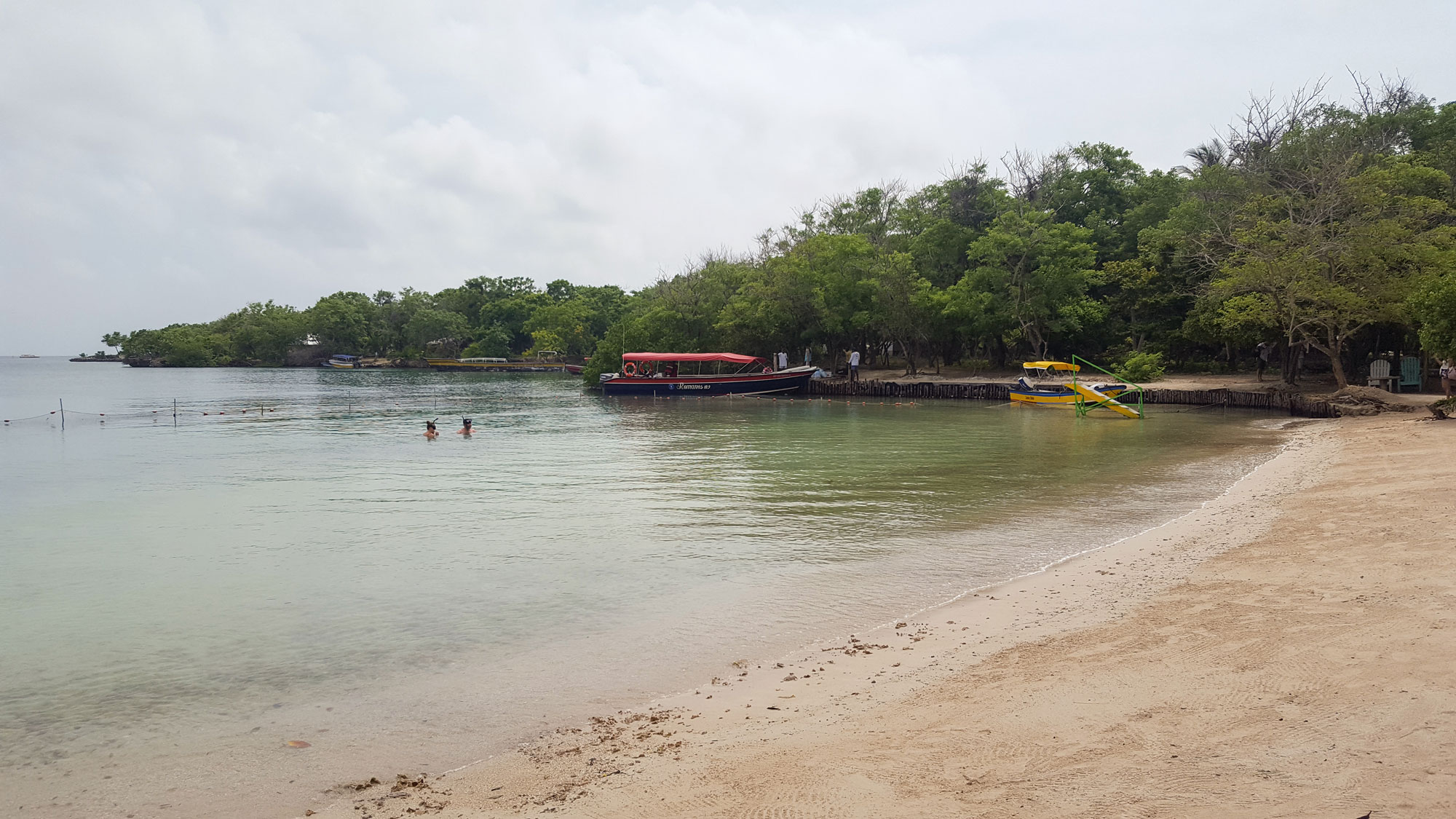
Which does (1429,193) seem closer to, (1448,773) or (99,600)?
(1448,773)

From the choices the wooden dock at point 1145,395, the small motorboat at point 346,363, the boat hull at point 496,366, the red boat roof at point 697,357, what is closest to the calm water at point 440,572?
the wooden dock at point 1145,395

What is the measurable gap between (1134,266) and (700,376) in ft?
87.4

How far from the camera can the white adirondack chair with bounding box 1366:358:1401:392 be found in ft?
116

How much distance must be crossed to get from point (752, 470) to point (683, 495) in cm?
416

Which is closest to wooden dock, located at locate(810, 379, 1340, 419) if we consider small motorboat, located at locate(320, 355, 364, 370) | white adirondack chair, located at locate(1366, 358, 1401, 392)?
white adirondack chair, located at locate(1366, 358, 1401, 392)

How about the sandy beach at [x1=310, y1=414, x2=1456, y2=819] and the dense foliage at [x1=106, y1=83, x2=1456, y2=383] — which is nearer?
the sandy beach at [x1=310, y1=414, x2=1456, y2=819]

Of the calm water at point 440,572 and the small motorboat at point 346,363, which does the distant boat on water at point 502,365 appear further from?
the calm water at point 440,572

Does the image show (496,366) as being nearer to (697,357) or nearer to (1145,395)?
(697,357)

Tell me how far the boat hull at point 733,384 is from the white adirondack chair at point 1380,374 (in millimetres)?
30115

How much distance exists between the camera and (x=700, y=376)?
57906 millimetres

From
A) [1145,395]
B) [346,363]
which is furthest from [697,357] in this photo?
[346,363]

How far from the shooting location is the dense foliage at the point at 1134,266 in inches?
1302

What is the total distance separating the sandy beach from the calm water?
82 cm

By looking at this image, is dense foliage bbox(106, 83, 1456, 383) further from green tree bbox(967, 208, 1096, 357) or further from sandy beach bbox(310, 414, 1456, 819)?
sandy beach bbox(310, 414, 1456, 819)
